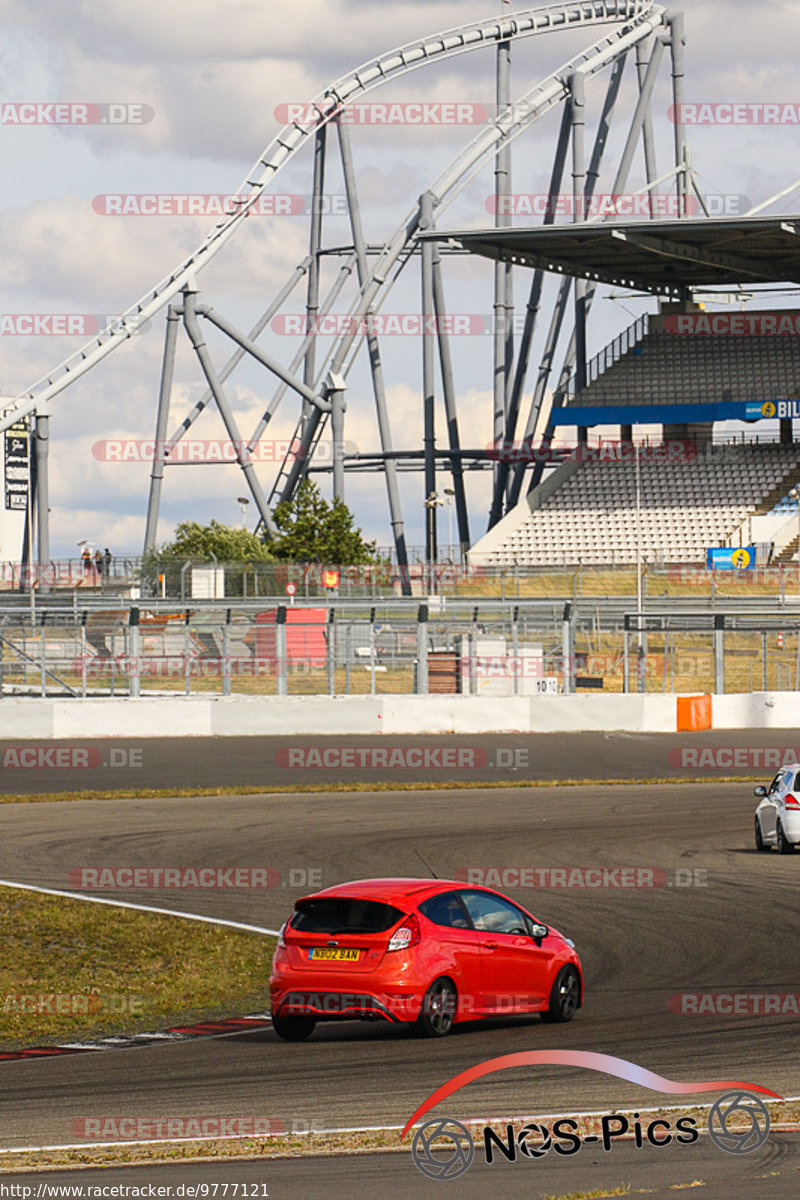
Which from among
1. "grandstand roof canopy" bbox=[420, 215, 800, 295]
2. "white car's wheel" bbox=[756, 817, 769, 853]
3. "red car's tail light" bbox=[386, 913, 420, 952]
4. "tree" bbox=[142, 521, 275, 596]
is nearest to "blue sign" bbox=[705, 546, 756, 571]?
"grandstand roof canopy" bbox=[420, 215, 800, 295]

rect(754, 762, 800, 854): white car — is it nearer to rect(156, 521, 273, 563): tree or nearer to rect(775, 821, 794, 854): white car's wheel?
rect(775, 821, 794, 854): white car's wheel

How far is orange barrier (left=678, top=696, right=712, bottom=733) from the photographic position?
121 ft

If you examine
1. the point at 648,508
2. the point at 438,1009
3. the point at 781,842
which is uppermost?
the point at 648,508

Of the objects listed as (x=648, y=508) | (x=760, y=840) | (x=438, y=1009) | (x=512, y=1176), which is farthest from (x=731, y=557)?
(x=512, y=1176)

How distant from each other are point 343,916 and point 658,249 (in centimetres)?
5841

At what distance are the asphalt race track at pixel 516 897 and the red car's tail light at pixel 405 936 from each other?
68 cm

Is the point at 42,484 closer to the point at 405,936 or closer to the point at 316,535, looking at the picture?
the point at 316,535

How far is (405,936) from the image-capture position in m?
11.4

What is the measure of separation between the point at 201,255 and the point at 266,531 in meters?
13.5

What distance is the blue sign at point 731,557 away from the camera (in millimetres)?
65250

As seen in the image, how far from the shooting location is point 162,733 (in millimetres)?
34781

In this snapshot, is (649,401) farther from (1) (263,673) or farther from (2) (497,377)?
(1) (263,673)

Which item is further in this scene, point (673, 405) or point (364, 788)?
point (673, 405)

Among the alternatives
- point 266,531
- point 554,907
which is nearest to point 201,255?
point 266,531
